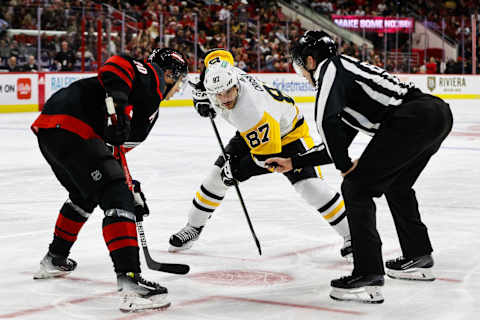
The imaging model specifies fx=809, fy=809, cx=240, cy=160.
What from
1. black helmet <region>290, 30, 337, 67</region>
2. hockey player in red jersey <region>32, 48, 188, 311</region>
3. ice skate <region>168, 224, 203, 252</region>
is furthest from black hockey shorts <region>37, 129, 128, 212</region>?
ice skate <region>168, 224, 203, 252</region>

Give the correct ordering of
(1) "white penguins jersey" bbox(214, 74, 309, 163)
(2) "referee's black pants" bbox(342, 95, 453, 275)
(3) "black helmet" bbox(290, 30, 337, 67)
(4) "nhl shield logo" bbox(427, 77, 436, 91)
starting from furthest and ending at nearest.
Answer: (4) "nhl shield logo" bbox(427, 77, 436, 91), (1) "white penguins jersey" bbox(214, 74, 309, 163), (3) "black helmet" bbox(290, 30, 337, 67), (2) "referee's black pants" bbox(342, 95, 453, 275)

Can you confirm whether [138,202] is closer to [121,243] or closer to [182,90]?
[121,243]

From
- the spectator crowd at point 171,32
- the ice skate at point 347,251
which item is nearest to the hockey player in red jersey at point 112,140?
the ice skate at point 347,251

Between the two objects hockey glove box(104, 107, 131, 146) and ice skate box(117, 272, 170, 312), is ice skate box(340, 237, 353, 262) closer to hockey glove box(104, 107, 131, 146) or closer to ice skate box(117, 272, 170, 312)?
ice skate box(117, 272, 170, 312)

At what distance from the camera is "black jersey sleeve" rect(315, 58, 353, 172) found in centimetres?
332

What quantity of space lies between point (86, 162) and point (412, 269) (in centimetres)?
166

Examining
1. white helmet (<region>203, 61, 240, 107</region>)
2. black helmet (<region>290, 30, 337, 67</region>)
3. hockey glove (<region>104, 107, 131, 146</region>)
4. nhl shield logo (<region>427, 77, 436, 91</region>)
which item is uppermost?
black helmet (<region>290, 30, 337, 67</region>)

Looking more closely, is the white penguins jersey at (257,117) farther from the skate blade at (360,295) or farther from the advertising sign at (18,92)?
the advertising sign at (18,92)

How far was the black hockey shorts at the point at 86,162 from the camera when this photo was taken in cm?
330

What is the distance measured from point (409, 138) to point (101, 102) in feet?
4.40

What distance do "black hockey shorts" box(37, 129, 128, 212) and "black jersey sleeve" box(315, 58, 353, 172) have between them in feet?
2.81

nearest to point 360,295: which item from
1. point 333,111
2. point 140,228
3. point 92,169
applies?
point 333,111

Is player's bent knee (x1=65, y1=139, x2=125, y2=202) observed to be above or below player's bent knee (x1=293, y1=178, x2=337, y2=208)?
above

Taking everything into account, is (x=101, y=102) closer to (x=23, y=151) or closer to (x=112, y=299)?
Result: (x=112, y=299)
